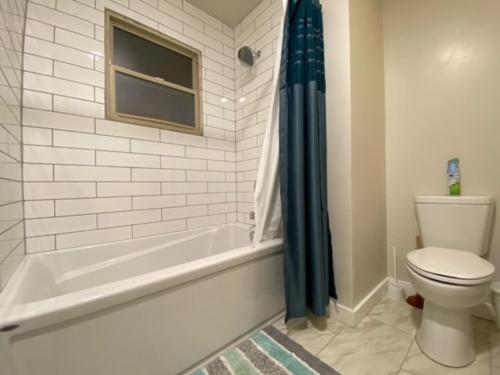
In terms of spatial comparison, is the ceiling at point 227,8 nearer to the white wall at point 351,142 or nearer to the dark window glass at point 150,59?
the dark window glass at point 150,59

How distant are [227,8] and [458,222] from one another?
240 centimetres

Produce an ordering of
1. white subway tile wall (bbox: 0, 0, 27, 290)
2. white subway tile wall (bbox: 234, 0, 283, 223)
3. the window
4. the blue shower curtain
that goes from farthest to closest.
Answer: white subway tile wall (bbox: 234, 0, 283, 223), the window, the blue shower curtain, white subway tile wall (bbox: 0, 0, 27, 290)

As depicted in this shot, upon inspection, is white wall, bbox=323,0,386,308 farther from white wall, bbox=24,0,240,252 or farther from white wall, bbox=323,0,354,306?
white wall, bbox=24,0,240,252

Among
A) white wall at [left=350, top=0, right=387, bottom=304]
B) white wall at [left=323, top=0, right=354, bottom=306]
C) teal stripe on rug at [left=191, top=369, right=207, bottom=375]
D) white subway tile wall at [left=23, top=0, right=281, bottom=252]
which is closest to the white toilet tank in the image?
white wall at [left=350, top=0, right=387, bottom=304]

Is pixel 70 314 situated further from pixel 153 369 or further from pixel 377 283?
pixel 377 283

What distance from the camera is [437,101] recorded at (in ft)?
4.52

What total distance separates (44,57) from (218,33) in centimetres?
138

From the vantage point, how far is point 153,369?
0.84m

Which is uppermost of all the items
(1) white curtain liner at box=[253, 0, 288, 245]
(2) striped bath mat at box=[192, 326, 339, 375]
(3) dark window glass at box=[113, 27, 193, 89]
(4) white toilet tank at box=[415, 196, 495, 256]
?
(3) dark window glass at box=[113, 27, 193, 89]

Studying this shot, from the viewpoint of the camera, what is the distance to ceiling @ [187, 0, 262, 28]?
1.81 m

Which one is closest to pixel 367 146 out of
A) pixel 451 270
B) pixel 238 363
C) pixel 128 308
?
pixel 451 270

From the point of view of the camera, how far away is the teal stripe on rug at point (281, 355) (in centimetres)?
96

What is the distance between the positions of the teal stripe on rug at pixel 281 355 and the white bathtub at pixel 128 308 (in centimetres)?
8

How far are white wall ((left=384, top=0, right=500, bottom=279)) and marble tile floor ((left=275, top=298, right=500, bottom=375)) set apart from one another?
396 mm
